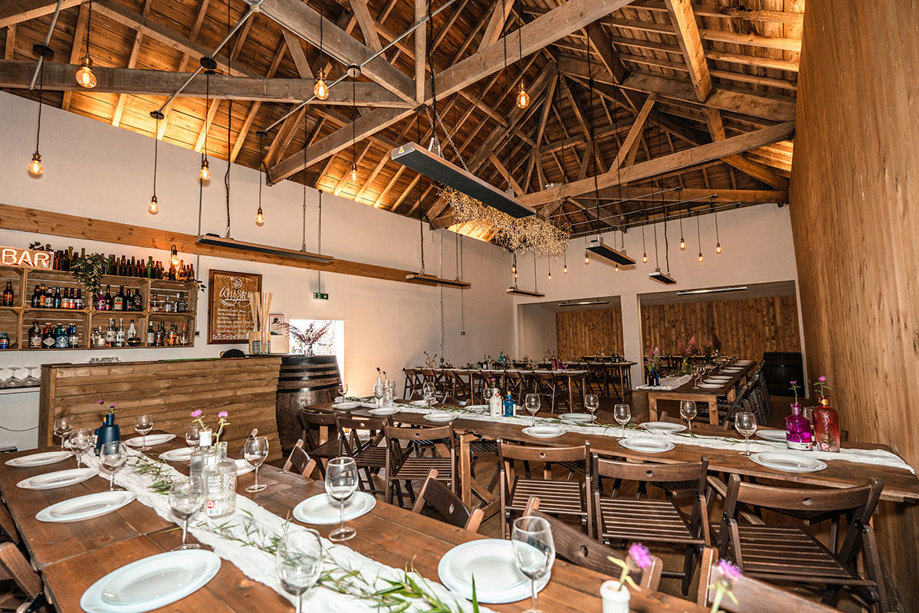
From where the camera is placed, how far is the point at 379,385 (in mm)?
4332

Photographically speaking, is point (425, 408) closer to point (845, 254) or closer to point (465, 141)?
point (845, 254)

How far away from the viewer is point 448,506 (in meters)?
1.69

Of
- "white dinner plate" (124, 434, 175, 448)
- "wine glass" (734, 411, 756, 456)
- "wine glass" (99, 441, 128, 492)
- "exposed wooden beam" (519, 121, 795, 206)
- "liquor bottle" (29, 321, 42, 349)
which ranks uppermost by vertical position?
"exposed wooden beam" (519, 121, 795, 206)

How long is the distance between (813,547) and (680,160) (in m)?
6.12

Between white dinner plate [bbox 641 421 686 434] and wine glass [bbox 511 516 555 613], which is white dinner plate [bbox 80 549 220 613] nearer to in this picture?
wine glass [bbox 511 516 555 613]

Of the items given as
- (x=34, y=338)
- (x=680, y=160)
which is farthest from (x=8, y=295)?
(x=680, y=160)

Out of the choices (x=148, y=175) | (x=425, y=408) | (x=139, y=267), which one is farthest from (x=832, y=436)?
(x=148, y=175)

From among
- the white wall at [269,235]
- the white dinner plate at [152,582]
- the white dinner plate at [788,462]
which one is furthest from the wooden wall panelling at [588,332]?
the white dinner plate at [152,582]

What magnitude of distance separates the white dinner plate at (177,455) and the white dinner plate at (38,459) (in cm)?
54

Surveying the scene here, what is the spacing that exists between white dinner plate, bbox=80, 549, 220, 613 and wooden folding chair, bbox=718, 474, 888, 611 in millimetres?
1835

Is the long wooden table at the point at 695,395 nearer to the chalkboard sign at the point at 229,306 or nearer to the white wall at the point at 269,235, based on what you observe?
the white wall at the point at 269,235

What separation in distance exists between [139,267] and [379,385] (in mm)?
3600

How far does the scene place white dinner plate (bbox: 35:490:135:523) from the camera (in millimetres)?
1574

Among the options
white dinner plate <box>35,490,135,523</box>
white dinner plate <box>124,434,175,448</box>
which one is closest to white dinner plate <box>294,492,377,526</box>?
white dinner plate <box>35,490,135,523</box>
